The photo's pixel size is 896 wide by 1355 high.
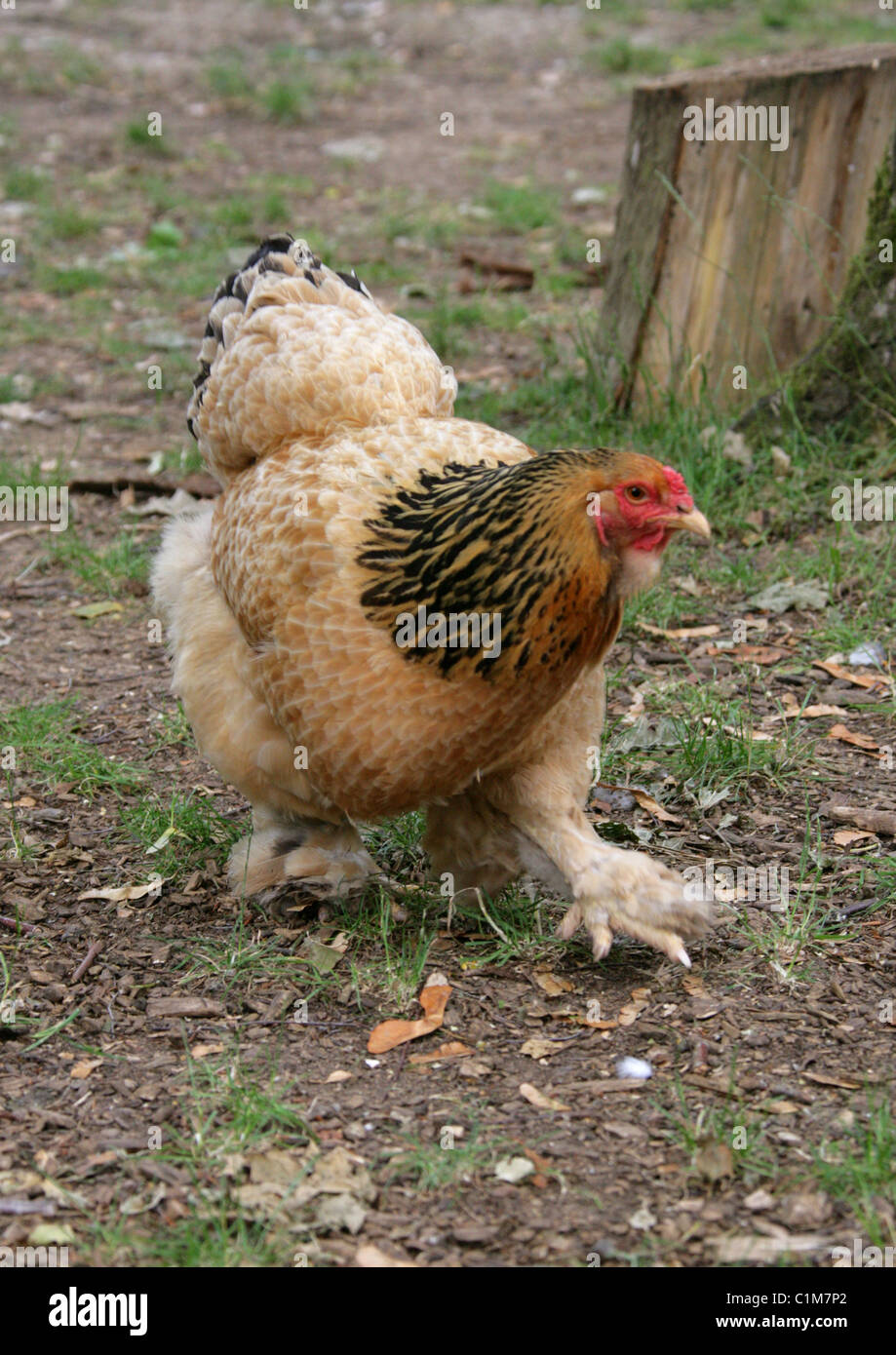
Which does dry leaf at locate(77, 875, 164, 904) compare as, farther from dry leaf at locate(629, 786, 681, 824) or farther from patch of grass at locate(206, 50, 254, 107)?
patch of grass at locate(206, 50, 254, 107)

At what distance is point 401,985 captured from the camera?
11.4ft

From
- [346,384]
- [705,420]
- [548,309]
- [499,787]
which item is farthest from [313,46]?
[499,787]

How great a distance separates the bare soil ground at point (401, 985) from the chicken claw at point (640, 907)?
15 cm

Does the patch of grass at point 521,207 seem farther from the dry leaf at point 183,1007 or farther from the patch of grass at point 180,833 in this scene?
Answer: the dry leaf at point 183,1007

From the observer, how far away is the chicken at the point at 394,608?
3.16 metres

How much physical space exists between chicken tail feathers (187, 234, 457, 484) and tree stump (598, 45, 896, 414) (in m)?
1.93

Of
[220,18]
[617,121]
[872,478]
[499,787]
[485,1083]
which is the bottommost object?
[485,1083]

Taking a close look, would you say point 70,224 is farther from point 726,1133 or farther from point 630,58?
point 726,1133

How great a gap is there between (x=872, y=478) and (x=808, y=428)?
1.28 feet

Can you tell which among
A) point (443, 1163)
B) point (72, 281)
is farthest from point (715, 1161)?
point (72, 281)

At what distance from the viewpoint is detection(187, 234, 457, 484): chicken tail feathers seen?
3918mm

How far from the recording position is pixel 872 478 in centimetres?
547

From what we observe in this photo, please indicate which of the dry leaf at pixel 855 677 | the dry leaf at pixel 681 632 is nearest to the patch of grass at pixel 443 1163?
the dry leaf at pixel 855 677

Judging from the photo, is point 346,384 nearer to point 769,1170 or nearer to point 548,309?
point 769,1170
